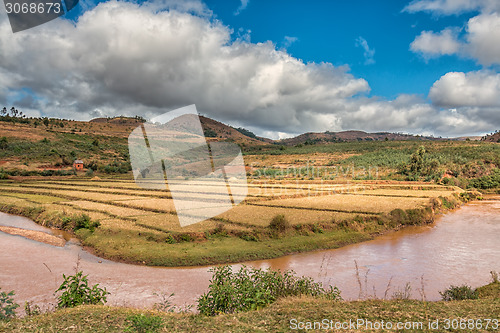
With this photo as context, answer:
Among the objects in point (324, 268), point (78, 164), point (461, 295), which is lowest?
point (324, 268)

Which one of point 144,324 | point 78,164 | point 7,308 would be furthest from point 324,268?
point 78,164

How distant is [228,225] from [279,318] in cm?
1678

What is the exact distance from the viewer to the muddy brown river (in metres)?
13.8

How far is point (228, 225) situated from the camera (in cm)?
2403

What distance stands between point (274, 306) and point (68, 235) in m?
21.0

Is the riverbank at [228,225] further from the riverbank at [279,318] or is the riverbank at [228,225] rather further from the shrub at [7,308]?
the riverbank at [279,318]

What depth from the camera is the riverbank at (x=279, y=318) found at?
6926mm

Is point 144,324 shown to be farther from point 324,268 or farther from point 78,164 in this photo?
point 78,164

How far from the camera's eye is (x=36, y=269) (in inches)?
655

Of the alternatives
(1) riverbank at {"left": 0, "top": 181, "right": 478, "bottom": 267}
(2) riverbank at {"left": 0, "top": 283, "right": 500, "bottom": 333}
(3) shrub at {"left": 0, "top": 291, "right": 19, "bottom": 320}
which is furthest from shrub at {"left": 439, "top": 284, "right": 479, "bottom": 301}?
(3) shrub at {"left": 0, "top": 291, "right": 19, "bottom": 320}

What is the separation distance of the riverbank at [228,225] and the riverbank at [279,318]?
9.74 metres

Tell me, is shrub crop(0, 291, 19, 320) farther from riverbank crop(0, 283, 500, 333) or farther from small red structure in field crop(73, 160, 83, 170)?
small red structure in field crop(73, 160, 83, 170)

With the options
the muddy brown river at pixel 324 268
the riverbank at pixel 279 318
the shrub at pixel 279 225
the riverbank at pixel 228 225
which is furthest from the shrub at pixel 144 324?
the shrub at pixel 279 225

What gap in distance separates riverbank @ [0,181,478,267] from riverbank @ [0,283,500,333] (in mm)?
9738
